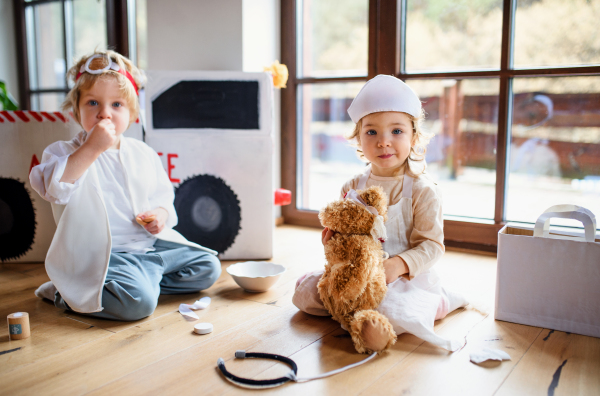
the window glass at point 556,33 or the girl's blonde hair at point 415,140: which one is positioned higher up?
the window glass at point 556,33

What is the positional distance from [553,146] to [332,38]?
3.09 feet

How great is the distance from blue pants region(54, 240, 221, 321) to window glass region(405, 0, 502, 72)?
1.09 meters

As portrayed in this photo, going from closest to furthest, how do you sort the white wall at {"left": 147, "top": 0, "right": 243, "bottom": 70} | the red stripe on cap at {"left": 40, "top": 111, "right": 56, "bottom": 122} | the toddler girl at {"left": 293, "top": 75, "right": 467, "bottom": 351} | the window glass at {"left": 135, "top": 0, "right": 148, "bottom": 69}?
the toddler girl at {"left": 293, "top": 75, "right": 467, "bottom": 351} → the red stripe on cap at {"left": 40, "top": 111, "right": 56, "bottom": 122} → the white wall at {"left": 147, "top": 0, "right": 243, "bottom": 70} → the window glass at {"left": 135, "top": 0, "right": 148, "bottom": 69}

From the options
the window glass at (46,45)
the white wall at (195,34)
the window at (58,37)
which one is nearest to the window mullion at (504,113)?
the white wall at (195,34)

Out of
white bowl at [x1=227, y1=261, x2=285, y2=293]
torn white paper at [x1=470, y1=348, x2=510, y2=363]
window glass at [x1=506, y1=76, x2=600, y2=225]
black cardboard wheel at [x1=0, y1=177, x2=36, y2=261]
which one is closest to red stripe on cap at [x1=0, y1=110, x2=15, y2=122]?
black cardboard wheel at [x1=0, y1=177, x2=36, y2=261]

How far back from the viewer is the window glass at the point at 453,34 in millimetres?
1653

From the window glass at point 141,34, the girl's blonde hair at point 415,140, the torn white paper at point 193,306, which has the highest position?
the window glass at point 141,34

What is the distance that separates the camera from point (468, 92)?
1.73 metres

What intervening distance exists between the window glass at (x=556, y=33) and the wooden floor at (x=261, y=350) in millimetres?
847

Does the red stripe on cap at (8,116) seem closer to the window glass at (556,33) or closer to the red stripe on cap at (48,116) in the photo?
the red stripe on cap at (48,116)

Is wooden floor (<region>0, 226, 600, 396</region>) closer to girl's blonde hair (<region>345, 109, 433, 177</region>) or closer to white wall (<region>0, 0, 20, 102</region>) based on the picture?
girl's blonde hair (<region>345, 109, 433, 177</region>)

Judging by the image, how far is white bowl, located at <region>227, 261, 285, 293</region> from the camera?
129cm

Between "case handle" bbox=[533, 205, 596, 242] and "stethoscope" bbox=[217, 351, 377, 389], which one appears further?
"case handle" bbox=[533, 205, 596, 242]

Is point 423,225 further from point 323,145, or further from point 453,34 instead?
point 323,145
